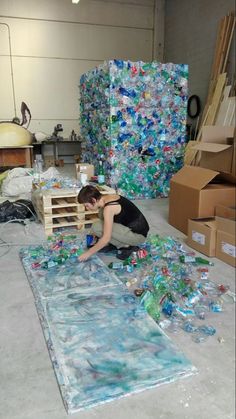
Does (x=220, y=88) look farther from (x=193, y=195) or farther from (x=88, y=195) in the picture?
(x=88, y=195)

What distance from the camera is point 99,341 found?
1737 millimetres

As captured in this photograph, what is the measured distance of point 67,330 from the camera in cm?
184

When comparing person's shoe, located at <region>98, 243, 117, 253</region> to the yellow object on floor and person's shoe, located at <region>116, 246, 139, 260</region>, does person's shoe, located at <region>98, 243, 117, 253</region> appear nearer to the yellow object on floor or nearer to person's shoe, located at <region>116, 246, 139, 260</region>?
person's shoe, located at <region>116, 246, 139, 260</region>

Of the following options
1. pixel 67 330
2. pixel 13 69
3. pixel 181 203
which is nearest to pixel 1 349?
pixel 67 330

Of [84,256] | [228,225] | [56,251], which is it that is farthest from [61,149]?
[228,225]

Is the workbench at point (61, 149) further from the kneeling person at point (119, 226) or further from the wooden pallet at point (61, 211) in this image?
the kneeling person at point (119, 226)

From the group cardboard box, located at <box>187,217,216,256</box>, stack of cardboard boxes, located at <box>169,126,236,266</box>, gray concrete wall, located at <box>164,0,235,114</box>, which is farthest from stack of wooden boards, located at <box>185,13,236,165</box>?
cardboard box, located at <box>187,217,216,256</box>

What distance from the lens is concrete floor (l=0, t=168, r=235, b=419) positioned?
135cm

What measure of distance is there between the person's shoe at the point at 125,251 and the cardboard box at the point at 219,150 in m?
0.93

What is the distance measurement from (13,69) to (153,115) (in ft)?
18.3

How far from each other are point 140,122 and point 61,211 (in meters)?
1.76

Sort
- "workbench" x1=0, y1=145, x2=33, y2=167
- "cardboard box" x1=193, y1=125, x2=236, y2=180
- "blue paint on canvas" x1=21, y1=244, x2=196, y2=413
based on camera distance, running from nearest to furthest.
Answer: "blue paint on canvas" x1=21, y1=244, x2=196, y2=413, "cardboard box" x1=193, y1=125, x2=236, y2=180, "workbench" x1=0, y1=145, x2=33, y2=167

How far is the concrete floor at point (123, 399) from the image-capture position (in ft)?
4.44

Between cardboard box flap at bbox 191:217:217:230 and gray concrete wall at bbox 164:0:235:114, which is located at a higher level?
gray concrete wall at bbox 164:0:235:114
